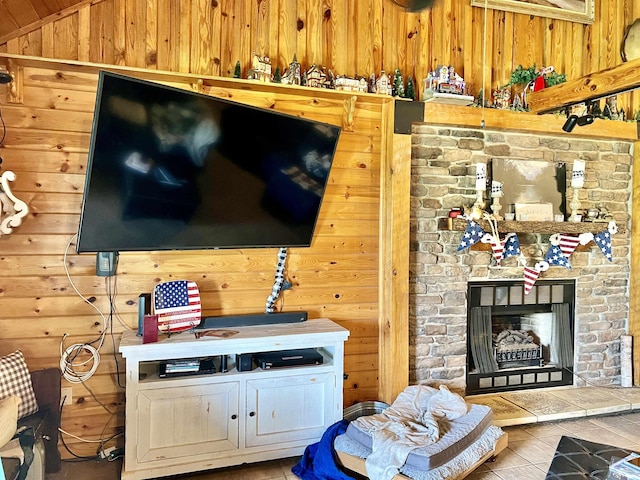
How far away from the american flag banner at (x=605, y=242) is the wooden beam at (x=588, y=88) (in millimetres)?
1081

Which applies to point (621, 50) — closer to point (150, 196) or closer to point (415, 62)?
point (415, 62)

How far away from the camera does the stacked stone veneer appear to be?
11.0ft

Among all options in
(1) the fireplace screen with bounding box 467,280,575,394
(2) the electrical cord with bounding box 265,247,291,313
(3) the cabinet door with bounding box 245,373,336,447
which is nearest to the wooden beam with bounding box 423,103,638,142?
(1) the fireplace screen with bounding box 467,280,575,394

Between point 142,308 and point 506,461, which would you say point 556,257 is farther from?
point 142,308

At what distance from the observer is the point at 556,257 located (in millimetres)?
3604

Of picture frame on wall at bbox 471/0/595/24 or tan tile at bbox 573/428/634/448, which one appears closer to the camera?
tan tile at bbox 573/428/634/448

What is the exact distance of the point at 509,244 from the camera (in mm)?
3492

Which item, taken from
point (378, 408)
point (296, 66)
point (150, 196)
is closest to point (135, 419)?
point (150, 196)

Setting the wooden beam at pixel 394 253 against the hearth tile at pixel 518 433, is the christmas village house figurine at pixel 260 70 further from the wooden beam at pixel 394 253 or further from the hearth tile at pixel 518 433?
the hearth tile at pixel 518 433

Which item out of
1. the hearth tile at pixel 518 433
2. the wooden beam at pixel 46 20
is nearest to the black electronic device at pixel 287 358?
the hearth tile at pixel 518 433

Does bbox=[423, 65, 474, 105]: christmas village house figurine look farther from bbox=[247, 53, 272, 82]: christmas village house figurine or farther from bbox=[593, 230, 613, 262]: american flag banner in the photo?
bbox=[593, 230, 613, 262]: american flag banner

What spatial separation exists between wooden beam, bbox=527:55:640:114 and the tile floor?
6.74 ft

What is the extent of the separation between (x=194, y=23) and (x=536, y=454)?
10.8 feet

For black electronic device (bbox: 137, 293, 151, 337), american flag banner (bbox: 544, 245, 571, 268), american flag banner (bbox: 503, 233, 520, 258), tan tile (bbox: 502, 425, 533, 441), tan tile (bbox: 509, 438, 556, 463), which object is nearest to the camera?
black electronic device (bbox: 137, 293, 151, 337)
